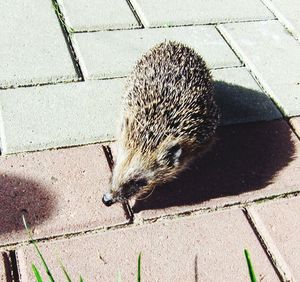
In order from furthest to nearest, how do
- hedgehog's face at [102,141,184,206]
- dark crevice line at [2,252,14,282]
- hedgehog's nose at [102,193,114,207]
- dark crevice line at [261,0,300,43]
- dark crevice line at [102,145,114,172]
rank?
dark crevice line at [261,0,300,43] → dark crevice line at [102,145,114,172] → hedgehog's face at [102,141,184,206] → hedgehog's nose at [102,193,114,207] → dark crevice line at [2,252,14,282]

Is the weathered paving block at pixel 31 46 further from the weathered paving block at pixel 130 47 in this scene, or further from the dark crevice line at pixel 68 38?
the weathered paving block at pixel 130 47

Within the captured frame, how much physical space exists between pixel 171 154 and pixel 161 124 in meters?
0.20

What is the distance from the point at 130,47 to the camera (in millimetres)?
3904

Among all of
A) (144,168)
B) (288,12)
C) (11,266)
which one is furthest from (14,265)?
(288,12)

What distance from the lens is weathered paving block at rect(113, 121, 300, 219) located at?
9.40 feet

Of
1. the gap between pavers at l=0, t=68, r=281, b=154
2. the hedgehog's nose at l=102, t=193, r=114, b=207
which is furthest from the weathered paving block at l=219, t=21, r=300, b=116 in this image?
the hedgehog's nose at l=102, t=193, r=114, b=207

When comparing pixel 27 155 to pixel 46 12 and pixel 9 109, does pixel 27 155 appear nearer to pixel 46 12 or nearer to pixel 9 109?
pixel 9 109

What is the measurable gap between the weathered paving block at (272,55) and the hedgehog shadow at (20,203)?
1.88m

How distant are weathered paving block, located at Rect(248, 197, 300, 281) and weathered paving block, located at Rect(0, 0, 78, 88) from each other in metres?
1.68

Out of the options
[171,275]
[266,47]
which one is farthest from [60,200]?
[266,47]

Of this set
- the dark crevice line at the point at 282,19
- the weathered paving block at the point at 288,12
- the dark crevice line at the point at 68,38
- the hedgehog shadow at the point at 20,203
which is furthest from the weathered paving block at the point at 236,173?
the weathered paving block at the point at 288,12

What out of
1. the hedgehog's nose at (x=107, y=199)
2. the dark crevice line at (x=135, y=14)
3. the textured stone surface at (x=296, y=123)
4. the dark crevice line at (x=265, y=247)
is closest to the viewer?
the dark crevice line at (x=265, y=247)

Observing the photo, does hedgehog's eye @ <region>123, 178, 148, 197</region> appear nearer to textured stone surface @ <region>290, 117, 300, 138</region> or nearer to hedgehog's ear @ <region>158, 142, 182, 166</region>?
hedgehog's ear @ <region>158, 142, 182, 166</region>

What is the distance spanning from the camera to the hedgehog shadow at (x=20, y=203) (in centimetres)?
260
